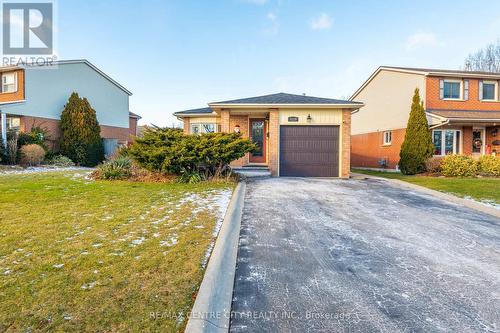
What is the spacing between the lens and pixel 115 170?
9945 millimetres

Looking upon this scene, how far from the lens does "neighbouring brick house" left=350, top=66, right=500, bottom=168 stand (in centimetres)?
1565

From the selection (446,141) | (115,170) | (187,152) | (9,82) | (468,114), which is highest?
(9,82)

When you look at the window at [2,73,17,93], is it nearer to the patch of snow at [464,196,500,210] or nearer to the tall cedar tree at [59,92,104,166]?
the tall cedar tree at [59,92,104,166]

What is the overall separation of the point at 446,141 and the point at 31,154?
77.0ft

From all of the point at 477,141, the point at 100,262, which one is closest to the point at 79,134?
the point at 100,262

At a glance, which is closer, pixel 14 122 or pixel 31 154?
pixel 31 154

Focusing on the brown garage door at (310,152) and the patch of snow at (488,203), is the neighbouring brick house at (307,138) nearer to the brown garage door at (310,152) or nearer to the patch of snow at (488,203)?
the brown garage door at (310,152)

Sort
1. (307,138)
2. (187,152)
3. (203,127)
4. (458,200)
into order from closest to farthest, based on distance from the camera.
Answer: (458,200) < (187,152) < (307,138) < (203,127)

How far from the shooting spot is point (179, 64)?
699 inches

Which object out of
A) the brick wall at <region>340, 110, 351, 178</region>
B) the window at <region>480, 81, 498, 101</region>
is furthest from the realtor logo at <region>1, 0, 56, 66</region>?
the window at <region>480, 81, 498, 101</region>

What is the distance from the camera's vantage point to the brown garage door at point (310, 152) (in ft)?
40.4

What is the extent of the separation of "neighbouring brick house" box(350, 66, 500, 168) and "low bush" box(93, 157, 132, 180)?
1516 cm

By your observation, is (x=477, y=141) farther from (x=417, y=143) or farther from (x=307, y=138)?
(x=307, y=138)

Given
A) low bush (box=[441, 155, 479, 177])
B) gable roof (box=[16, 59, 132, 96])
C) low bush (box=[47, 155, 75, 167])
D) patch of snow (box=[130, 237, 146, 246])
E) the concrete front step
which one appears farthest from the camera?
gable roof (box=[16, 59, 132, 96])
